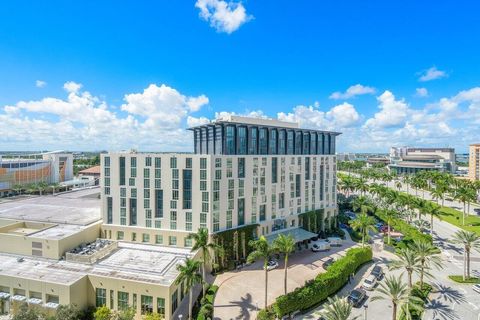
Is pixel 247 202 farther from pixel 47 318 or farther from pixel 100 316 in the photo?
→ pixel 47 318

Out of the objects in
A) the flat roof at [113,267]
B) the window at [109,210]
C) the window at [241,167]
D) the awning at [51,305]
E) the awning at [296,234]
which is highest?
the window at [241,167]

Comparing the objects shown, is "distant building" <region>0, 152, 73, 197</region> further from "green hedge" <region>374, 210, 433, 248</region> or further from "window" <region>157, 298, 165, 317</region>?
"green hedge" <region>374, 210, 433, 248</region>

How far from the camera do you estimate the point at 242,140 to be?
5906cm

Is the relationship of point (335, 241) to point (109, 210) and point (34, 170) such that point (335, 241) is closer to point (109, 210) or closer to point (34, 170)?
point (109, 210)

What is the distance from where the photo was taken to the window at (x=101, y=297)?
3788cm

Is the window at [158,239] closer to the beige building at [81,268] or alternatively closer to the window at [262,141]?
the beige building at [81,268]

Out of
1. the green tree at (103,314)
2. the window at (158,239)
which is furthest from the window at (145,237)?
the green tree at (103,314)

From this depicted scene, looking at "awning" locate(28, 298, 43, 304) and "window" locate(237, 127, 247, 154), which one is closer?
"awning" locate(28, 298, 43, 304)

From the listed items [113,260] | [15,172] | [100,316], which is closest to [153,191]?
[113,260]

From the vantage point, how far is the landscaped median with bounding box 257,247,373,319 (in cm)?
3594

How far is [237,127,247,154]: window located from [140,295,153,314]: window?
107ft

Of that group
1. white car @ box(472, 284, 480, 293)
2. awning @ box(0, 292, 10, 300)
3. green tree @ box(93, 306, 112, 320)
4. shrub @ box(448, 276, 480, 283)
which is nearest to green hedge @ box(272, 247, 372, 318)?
shrub @ box(448, 276, 480, 283)

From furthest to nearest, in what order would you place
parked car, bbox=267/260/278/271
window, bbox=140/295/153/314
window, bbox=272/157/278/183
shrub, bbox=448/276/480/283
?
window, bbox=272/157/278/183, parked car, bbox=267/260/278/271, shrub, bbox=448/276/480/283, window, bbox=140/295/153/314

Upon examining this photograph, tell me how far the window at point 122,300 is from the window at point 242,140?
1321 inches
